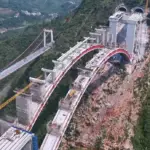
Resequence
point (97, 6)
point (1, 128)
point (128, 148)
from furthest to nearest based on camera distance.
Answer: point (97, 6)
point (128, 148)
point (1, 128)

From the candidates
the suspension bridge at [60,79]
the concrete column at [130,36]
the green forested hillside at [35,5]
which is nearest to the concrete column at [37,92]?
the suspension bridge at [60,79]

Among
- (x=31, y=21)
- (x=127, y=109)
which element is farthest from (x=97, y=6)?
(x=31, y=21)

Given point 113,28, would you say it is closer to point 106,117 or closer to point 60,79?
point 106,117

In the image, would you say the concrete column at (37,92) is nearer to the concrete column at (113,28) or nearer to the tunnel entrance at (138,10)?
the concrete column at (113,28)

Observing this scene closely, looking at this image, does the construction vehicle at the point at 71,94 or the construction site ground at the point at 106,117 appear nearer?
the construction vehicle at the point at 71,94

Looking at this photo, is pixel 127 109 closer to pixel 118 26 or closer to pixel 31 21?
pixel 118 26

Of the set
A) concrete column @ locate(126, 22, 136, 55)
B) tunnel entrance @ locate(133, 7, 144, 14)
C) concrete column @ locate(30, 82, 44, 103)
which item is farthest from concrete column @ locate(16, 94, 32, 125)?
tunnel entrance @ locate(133, 7, 144, 14)

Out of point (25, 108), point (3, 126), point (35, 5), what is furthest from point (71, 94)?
point (35, 5)

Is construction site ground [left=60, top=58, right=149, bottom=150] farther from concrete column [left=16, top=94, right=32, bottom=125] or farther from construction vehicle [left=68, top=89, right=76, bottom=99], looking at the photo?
concrete column [left=16, top=94, right=32, bottom=125]
